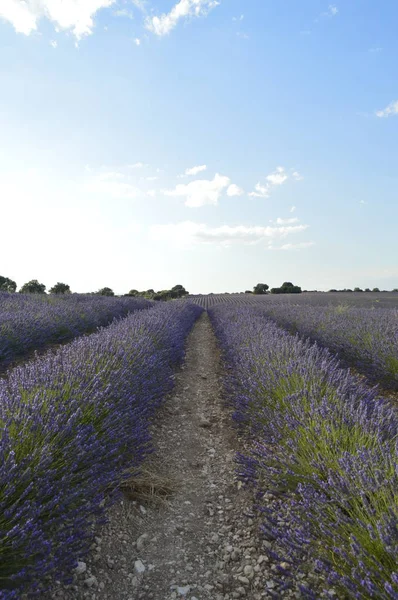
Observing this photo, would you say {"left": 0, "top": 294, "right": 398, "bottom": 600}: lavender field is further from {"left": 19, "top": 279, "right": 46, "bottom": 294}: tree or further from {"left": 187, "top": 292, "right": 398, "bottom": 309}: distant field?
{"left": 19, "top": 279, "right": 46, "bottom": 294}: tree

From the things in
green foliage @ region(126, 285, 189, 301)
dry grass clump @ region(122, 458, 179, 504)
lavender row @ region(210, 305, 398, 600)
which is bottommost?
dry grass clump @ region(122, 458, 179, 504)

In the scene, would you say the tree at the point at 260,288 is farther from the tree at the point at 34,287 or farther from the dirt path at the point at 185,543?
the dirt path at the point at 185,543

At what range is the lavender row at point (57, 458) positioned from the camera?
4.47 ft

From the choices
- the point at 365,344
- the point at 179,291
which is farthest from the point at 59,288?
the point at 365,344

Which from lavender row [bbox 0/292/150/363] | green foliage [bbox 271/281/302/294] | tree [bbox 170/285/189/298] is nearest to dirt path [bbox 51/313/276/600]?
lavender row [bbox 0/292/150/363]

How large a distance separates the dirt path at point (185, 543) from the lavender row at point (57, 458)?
0.17 m

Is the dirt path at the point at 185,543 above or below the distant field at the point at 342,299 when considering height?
below

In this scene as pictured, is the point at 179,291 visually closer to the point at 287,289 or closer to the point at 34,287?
the point at 287,289

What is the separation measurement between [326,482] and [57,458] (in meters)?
1.26

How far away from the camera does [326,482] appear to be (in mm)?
1733

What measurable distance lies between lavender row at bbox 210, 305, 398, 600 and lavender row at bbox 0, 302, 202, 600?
2.80 feet

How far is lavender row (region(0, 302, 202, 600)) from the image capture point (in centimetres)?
136

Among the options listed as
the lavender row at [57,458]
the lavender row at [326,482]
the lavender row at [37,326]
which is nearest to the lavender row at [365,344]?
the lavender row at [326,482]

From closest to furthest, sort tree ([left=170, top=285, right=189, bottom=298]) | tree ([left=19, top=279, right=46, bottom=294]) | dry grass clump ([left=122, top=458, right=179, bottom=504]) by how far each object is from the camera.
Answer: dry grass clump ([left=122, top=458, right=179, bottom=504]) < tree ([left=19, top=279, right=46, bottom=294]) < tree ([left=170, top=285, right=189, bottom=298])
